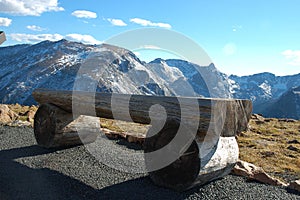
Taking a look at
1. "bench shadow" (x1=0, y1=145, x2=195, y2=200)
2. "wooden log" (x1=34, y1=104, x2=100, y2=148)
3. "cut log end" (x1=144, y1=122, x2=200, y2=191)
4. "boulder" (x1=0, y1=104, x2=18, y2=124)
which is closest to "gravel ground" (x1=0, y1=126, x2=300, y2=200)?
"bench shadow" (x1=0, y1=145, x2=195, y2=200)

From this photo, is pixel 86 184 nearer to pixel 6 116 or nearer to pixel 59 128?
pixel 59 128

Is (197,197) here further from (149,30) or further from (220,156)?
(149,30)

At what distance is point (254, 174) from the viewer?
6.91 metres

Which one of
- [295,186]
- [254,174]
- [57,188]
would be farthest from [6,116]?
[295,186]

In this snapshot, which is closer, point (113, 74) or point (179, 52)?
point (179, 52)

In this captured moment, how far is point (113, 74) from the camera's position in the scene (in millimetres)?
189000

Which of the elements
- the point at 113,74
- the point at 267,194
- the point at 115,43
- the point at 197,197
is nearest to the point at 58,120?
the point at 115,43

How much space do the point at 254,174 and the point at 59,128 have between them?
19.0ft

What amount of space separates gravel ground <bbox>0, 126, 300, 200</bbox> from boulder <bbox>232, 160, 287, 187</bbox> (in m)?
0.25

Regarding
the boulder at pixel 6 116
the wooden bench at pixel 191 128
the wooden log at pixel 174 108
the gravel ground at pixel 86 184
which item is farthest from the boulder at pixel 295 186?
the boulder at pixel 6 116

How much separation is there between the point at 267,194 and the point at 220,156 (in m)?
1.26

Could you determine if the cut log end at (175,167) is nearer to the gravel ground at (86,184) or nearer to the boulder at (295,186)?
the gravel ground at (86,184)

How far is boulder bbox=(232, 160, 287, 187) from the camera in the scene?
6.65m

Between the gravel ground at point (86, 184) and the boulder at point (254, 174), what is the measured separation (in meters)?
0.25
